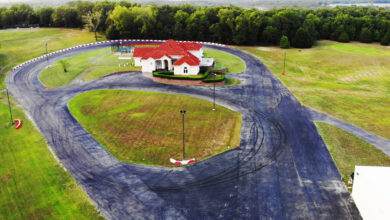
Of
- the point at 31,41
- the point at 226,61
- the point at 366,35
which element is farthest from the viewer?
the point at 366,35

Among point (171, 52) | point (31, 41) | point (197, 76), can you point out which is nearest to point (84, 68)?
point (171, 52)

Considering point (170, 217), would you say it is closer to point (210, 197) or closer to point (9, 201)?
point (210, 197)

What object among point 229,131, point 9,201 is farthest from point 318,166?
point 9,201

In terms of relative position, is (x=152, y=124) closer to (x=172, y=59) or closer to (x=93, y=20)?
(x=172, y=59)

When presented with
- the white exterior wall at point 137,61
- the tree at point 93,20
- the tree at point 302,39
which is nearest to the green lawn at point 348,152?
the white exterior wall at point 137,61

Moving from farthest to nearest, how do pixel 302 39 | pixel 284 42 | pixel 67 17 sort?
pixel 67 17, pixel 302 39, pixel 284 42
